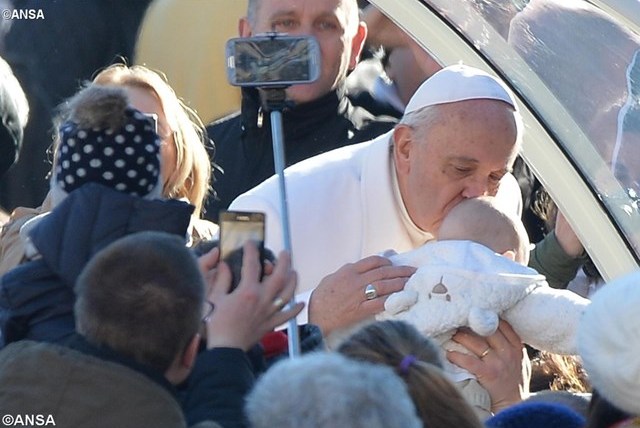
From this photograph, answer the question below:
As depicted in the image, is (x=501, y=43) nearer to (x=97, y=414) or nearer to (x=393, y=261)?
(x=393, y=261)

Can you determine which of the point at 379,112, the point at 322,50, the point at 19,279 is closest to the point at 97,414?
the point at 19,279

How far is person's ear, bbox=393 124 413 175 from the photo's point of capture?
4031 millimetres

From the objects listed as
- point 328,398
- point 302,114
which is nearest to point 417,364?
point 328,398

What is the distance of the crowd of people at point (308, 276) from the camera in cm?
285

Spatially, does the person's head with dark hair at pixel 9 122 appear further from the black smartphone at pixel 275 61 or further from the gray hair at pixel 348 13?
the black smartphone at pixel 275 61

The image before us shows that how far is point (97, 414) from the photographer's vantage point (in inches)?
112

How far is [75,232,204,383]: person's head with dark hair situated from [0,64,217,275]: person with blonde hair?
131cm

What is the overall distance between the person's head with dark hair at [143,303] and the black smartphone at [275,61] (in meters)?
0.71

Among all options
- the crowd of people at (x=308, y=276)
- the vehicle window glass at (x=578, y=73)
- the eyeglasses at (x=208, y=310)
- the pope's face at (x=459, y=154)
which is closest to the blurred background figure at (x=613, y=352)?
the crowd of people at (x=308, y=276)

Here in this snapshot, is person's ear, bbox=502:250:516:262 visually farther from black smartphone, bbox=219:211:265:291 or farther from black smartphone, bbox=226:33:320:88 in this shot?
black smartphone, bbox=219:211:265:291

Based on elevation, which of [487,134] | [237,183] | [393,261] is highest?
[487,134]

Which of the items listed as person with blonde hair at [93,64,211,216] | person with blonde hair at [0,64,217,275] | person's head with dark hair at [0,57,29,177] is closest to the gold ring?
person with blonde hair at [0,64,217,275]

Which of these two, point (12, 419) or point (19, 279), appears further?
point (19, 279)

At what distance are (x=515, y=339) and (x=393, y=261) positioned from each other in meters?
0.35
